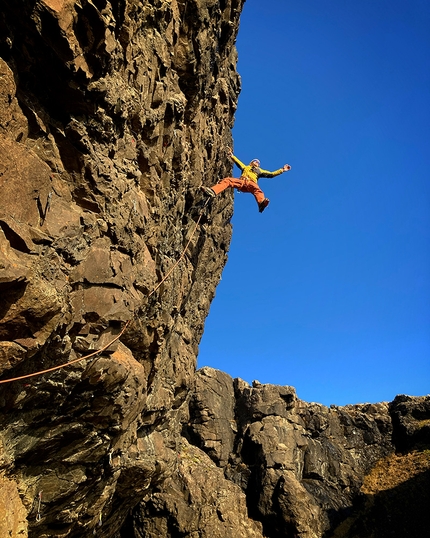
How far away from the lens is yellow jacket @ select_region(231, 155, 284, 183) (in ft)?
53.2

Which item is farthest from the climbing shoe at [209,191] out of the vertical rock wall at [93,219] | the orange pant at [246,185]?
the orange pant at [246,185]

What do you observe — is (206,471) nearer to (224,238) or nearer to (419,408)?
(224,238)

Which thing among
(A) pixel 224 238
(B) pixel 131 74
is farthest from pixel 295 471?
(B) pixel 131 74

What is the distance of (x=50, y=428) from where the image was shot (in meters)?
8.78

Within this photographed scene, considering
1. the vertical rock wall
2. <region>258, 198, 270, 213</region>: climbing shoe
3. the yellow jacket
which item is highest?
the yellow jacket

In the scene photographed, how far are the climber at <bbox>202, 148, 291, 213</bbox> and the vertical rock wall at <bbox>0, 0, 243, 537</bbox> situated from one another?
188cm

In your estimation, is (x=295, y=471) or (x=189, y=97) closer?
(x=189, y=97)

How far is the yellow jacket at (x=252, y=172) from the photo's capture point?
16219mm

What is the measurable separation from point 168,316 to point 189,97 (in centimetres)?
684

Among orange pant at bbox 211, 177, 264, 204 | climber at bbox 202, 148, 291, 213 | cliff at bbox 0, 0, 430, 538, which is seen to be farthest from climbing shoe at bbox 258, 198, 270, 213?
cliff at bbox 0, 0, 430, 538

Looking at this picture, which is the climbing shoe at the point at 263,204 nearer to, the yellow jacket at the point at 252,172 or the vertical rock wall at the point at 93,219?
the yellow jacket at the point at 252,172

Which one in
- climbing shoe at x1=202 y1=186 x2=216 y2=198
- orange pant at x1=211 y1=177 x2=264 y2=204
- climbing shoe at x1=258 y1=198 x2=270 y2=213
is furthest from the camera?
orange pant at x1=211 y1=177 x2=264 y2=204

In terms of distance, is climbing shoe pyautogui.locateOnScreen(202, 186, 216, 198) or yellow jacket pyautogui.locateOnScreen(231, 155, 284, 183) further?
yellow jacket pyautogui.locateOnScreen(231, 155, 284, 183)

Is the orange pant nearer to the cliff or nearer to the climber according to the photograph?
the climber
